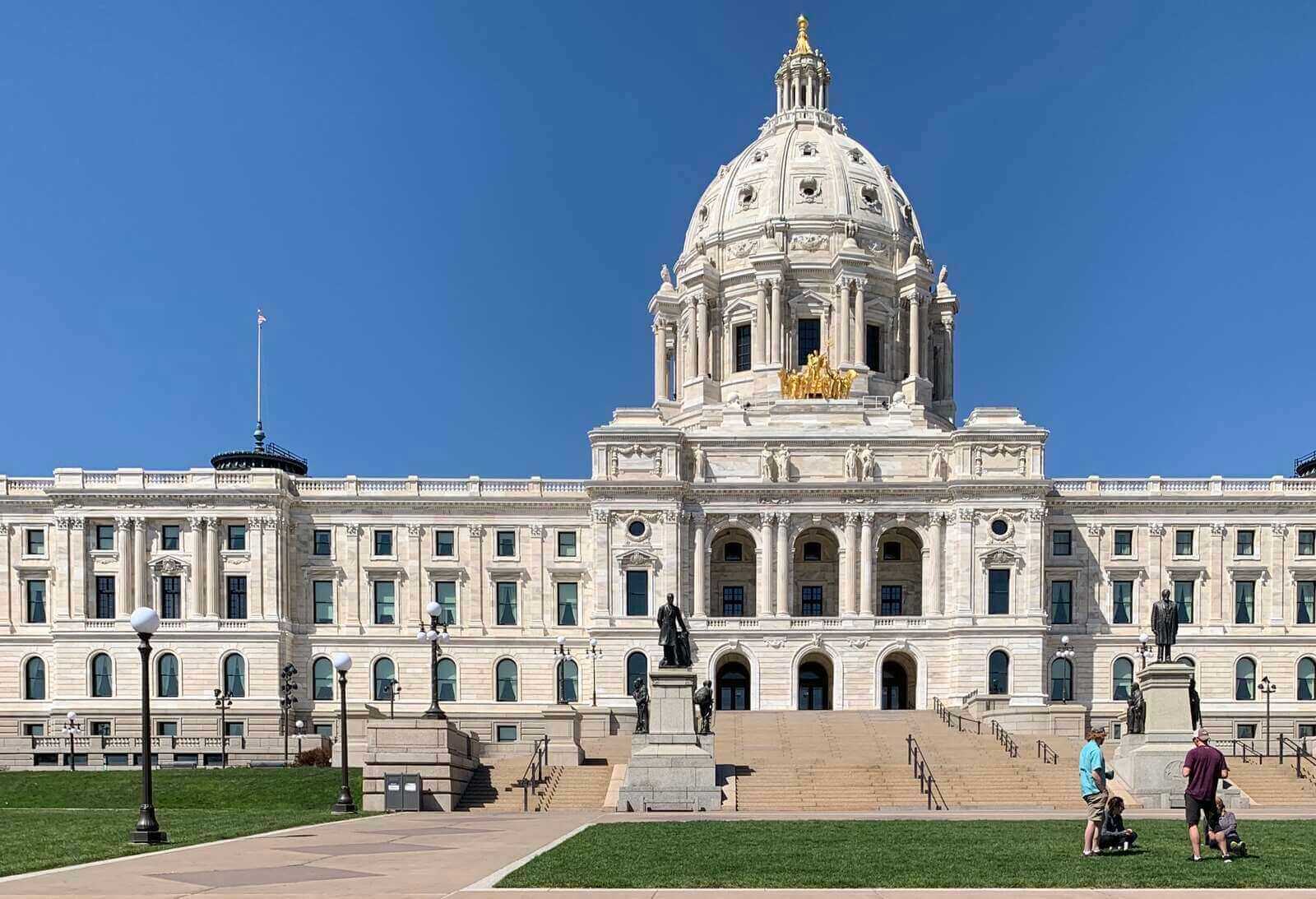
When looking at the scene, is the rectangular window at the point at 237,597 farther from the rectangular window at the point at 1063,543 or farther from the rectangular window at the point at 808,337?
the rectangular window at the point at 1063,543

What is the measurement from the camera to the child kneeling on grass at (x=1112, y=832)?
77.9 feet

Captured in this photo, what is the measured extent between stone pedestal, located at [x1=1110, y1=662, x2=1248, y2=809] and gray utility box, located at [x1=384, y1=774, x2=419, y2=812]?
69.5ft

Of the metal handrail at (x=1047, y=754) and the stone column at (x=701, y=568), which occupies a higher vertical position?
the stone column at (x=701, y=568)

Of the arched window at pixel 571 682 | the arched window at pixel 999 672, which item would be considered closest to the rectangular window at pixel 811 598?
the arched window at pixel 999 672

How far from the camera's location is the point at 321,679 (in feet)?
264

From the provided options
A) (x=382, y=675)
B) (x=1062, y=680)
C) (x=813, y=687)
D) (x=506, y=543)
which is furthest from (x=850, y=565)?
(x=382, y=675)

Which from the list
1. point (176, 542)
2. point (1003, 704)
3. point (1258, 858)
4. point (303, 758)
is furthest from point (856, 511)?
point (1258, 858)

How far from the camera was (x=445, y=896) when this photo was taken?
57.9 ft

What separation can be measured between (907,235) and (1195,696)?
60161 millimetres

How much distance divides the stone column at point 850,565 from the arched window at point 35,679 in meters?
45.3

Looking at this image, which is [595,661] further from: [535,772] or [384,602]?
[535,772]

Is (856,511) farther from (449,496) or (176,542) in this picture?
(176,542)

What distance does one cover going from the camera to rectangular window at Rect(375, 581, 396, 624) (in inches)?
3199

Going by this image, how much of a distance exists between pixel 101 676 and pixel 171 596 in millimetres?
5776
